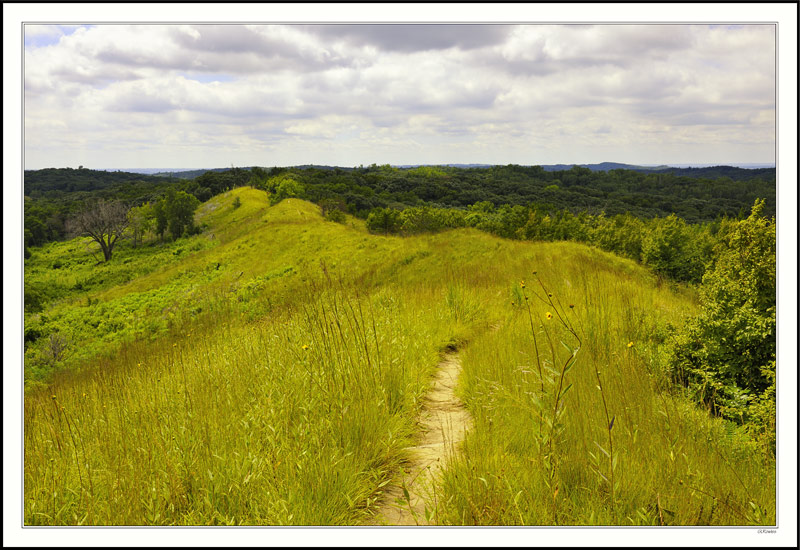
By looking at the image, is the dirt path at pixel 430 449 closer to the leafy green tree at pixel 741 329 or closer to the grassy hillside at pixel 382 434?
the grassy hillside at pixel 382 434

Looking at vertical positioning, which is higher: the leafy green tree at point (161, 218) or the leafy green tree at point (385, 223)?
the leafy green tree at point (161, 218)

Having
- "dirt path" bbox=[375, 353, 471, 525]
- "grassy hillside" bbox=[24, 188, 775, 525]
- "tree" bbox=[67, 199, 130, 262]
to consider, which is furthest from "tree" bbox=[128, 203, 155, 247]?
"dirt path" bbox=[375, 353, 471, 525]

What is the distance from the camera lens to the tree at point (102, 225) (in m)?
61.4

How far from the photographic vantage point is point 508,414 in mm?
2988

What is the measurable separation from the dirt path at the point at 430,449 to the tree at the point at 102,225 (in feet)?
236

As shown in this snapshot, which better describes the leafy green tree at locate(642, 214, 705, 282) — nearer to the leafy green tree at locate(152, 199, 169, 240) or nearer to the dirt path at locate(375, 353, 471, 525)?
the dirt path at locate(375, 353, 471, 525)

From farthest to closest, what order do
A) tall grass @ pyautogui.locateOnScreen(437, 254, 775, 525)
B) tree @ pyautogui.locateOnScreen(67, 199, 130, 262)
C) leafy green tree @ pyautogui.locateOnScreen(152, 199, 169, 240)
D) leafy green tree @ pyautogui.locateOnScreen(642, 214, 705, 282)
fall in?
1. leafy green tree @ pyautogui.locateOnScreen(152, 199, 169, 240)
2. tree @ pyautogui.locateOnScreen(67, 199, 130, 262)
3. leafy green tree @ pyautogui.locateOnScreen(642, 214, 705, 282)
4. tall grass @ pyautogui.locateOnScreen(437, 254, 775, 525)

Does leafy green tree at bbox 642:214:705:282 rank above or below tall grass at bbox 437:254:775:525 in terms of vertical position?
above

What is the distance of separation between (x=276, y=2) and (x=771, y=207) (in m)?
3.30

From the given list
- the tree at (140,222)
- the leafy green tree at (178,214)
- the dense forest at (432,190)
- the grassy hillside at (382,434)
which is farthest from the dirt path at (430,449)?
the tree at (140,222)

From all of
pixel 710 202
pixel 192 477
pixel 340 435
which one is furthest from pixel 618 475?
pixel 710 202

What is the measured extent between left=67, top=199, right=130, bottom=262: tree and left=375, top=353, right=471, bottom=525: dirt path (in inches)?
2832

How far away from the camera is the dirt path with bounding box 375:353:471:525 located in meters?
2.25

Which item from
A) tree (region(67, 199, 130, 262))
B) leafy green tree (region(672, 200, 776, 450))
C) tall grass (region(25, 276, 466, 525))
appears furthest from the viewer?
tree (region(67, 199, 130, 262))
